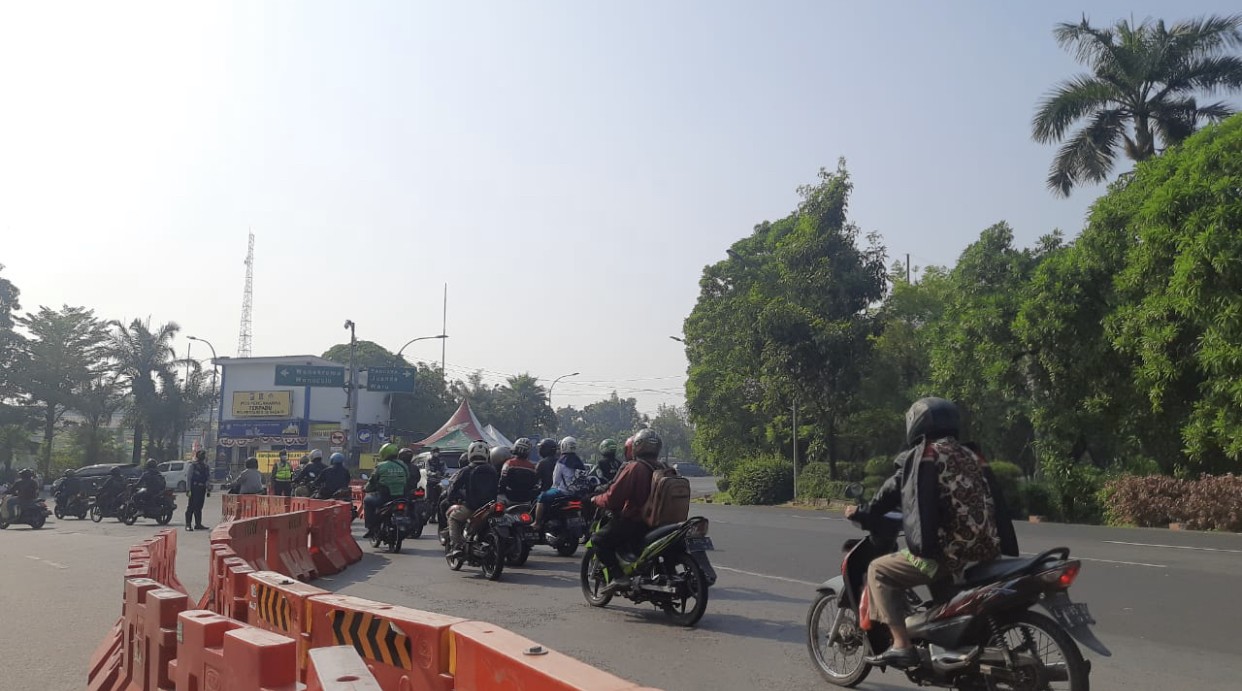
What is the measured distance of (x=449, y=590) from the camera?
10.8 m

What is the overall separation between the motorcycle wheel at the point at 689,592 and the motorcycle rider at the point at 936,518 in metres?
2.85

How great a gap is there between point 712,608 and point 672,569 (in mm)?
1060

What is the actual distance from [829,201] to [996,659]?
32.9 meters

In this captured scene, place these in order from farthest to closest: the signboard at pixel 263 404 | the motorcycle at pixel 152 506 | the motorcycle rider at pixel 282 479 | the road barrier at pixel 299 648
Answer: the signboard at pixel 263 404 → the motorcycle rider at pixel 282 479 → the motorcycle at pixel 152 506 → the road barrier at pixel 299 648

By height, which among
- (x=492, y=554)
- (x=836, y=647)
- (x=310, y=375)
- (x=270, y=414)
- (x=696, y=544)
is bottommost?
(x=836, y=647)

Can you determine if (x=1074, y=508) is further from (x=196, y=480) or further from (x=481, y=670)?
(x=481, y=670)

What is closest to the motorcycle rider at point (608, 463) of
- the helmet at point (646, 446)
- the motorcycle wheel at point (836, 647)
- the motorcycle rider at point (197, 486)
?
the helmet at point (646, 446)

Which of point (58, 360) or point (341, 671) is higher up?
point (58, 360)

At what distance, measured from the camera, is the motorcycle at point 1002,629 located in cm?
461

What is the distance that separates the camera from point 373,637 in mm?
4383

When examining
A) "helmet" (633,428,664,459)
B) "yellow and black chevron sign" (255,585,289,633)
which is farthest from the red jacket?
"yellow and black chevron sign" (255,585,289,633)

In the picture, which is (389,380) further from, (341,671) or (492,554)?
(341,671)

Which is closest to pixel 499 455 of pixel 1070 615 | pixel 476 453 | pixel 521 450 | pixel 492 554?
pixel 521 450

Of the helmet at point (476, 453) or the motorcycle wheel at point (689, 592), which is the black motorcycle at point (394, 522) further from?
the motorcycle wheel at point (689, 592)
